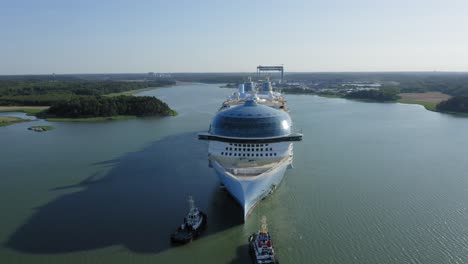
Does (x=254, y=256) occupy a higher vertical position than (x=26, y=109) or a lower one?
higher

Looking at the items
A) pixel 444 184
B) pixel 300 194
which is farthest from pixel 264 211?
pixel 444 184

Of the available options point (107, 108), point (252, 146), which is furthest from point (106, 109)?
point (252, 146)

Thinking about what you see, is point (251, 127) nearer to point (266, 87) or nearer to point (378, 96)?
point (266, 87)

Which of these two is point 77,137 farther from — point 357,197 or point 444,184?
point 444,184

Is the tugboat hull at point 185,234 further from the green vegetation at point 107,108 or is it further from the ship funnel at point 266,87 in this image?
the green vegetation at point 107,108

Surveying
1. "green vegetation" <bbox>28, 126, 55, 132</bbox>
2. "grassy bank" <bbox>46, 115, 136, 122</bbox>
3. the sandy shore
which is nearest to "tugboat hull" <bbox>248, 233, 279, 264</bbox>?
"green vegetation" <bbox>28, 126, 55, 132</bbox>

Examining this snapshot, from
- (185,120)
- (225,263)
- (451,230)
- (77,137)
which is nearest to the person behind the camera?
(225,263)

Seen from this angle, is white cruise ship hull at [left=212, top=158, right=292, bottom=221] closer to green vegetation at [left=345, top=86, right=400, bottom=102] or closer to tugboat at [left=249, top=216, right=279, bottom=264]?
tugboat at [left=249, top=216, right=279, bottom=264]
